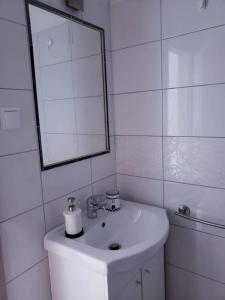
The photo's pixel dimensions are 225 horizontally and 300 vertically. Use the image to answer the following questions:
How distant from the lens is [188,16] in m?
1.18

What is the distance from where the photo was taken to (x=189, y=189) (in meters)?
1.31

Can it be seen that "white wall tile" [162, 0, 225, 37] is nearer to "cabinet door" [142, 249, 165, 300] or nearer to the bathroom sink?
the bathroom sink

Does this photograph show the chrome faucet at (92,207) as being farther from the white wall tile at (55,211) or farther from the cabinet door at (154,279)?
the cabinet door at (154,279)

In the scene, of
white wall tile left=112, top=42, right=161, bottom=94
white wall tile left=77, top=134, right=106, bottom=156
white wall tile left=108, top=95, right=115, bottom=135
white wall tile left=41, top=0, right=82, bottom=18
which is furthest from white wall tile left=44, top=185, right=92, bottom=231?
white wall tile left=41, top=0, right=82, bottom=18

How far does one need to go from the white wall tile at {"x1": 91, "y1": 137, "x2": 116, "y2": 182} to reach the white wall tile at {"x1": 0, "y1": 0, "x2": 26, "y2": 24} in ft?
2.51

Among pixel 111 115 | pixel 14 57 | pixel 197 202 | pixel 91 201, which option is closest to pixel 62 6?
pixel 14 57

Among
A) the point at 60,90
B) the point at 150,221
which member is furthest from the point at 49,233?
the point at 60,90

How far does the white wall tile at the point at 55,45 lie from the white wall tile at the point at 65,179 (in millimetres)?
510

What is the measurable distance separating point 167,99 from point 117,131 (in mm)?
384

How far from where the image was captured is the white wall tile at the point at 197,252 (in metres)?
1.28

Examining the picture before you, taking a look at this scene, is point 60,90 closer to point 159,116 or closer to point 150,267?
point 159,116

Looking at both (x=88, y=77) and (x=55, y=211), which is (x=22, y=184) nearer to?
(x=55, y=211)

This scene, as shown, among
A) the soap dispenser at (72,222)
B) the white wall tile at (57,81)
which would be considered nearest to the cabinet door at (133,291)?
the soap dispenser at (72,222)

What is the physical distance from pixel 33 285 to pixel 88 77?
3.58 ft
